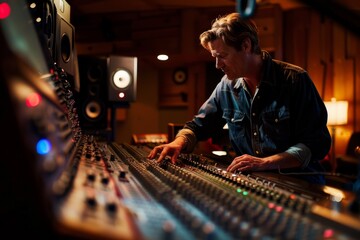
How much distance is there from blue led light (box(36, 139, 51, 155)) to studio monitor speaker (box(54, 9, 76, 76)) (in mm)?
1257

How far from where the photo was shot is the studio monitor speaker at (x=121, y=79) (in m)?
3.07

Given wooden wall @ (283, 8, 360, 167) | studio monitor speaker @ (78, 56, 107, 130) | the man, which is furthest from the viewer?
wooden wall @ (283, 8, 360, 167)

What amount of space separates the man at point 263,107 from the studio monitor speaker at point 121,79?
1.27 metres

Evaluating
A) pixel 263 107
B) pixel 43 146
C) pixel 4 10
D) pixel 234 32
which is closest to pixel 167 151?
pixel 263 107

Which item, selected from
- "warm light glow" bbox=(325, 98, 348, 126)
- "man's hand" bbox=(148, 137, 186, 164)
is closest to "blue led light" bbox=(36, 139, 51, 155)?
"man's hand" bbox=(148, 137, 186, 164)

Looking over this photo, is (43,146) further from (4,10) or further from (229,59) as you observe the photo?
(229,59)

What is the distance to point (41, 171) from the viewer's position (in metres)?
0.43

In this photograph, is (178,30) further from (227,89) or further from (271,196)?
(271,196)

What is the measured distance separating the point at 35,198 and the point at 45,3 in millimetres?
1403

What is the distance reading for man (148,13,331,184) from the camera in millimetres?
1557

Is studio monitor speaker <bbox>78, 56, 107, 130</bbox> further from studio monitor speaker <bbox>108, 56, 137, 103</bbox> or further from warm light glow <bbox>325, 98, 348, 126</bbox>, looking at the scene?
warm light glow <bbox>325, 98, 348, 126</bbox>

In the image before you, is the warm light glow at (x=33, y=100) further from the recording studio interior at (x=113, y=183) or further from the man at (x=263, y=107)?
the man at (x=263, y=107)

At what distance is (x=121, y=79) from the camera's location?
3.09m

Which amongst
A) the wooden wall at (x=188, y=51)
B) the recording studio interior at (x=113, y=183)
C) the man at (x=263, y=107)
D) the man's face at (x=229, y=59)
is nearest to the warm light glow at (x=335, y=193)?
the recording studio interior at (x=113, y=183)
